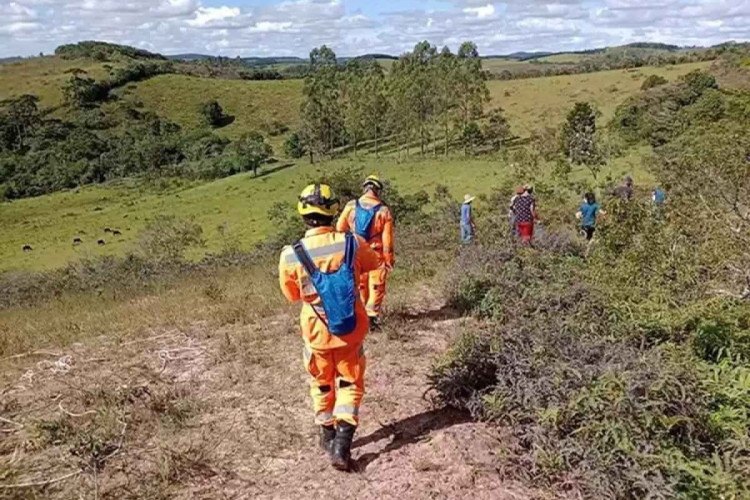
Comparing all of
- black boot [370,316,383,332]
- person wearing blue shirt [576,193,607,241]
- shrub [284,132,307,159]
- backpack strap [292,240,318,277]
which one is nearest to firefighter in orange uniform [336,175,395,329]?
black boot [370,316,383,332]

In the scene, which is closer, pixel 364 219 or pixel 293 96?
pixel 364 219

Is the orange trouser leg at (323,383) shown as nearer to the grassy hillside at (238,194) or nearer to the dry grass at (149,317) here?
the dry grass at (149,317)

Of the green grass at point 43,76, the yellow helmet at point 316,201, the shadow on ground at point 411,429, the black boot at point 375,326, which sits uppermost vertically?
the green grass at point 43,76

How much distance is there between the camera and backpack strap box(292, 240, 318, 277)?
416 cm

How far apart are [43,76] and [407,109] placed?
71.6m

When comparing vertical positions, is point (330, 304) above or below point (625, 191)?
above

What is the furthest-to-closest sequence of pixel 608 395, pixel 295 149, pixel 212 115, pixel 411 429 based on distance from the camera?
1. pixel 212 115
2. pixel 295 149
3. pixel 411 429
4. pixel 608 395

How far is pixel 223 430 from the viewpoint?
4.93 metres

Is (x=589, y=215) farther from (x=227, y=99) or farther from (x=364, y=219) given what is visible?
(x=227, y=99)

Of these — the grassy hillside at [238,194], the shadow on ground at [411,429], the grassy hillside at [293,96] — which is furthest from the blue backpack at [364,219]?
the grassy hillside at [293,96]

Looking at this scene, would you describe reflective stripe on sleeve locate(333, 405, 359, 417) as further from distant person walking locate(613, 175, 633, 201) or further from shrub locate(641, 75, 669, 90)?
shrub locate(641, 75, 669, 90)

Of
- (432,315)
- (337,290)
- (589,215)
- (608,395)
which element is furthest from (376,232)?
(589,215)

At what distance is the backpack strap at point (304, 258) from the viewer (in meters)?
4.16

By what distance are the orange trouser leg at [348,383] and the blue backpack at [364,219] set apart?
2421 mm
